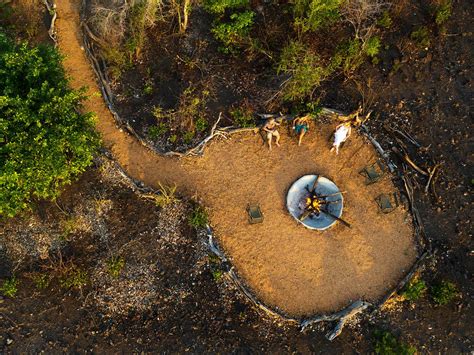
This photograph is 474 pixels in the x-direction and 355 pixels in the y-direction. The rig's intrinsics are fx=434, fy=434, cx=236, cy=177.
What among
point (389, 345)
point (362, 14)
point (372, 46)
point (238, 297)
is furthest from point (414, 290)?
point (362, 14)

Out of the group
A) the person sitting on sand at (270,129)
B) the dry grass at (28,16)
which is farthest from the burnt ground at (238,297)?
the dry grass at (28,16)

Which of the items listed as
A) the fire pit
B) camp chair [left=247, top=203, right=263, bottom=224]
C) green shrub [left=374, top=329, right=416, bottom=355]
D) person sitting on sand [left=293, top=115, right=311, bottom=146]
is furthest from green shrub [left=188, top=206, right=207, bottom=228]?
green shrub [left=374, top=329, right=416, bottom=355]

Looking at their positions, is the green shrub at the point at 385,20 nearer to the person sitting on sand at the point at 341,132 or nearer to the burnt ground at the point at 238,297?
the burnt ground at the point at 238,297

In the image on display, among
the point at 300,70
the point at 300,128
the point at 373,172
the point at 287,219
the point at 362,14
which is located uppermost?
the point at 362,14

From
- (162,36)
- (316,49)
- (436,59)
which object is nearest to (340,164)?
(316,49)

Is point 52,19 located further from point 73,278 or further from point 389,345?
point 389,345

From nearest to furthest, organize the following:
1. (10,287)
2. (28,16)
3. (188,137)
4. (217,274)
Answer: (10,287) → (217,274) → (188,137) → (28,16)
